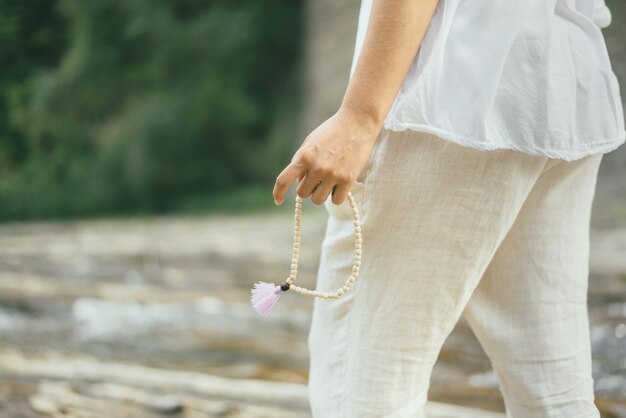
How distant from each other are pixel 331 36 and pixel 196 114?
5.91ft

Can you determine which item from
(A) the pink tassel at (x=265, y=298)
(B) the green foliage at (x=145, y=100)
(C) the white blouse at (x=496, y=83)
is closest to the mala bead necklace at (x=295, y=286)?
(A) the pink tassel at (x=265, y=298)

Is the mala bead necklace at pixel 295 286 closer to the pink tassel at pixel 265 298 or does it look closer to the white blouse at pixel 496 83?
the pink tassel at pixel 265 298

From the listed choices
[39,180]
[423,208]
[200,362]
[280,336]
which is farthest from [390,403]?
[39,180]

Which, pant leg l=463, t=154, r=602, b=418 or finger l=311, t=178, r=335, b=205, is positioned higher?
finger l=311, t=178, r=335, b=205

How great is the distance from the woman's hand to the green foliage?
27.3 ft

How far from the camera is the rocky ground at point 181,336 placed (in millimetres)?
2111

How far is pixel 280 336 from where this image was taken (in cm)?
301

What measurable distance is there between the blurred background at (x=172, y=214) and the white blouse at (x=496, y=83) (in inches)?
47.9

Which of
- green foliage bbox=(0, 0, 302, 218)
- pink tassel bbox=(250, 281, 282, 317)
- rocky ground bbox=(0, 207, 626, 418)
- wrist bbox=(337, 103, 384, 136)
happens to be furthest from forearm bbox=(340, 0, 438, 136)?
green foliage bbox=(0, 0, 302, 218)

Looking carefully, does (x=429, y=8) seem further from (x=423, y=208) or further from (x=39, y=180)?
(x=39, y=180)

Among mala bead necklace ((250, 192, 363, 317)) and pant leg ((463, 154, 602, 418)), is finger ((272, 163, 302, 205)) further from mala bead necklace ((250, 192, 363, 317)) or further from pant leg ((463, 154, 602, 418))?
pant leg ((463, 154, 602, 418))

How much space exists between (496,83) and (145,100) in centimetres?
888

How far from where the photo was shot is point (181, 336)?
302 cm

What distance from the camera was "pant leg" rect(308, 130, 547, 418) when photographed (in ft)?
2.79
